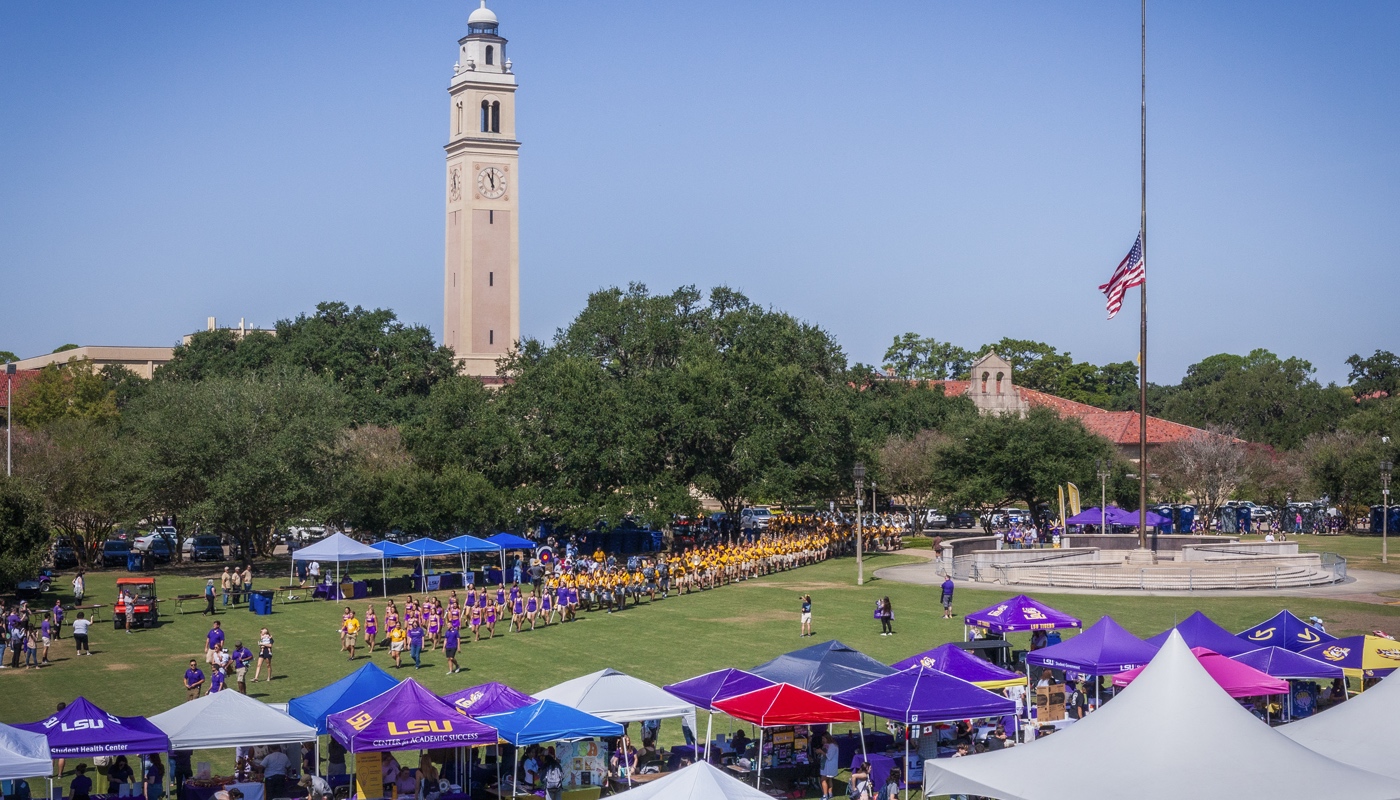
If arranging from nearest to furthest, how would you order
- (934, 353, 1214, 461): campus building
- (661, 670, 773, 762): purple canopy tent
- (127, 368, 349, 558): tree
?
1. (661, 670, 773, 762): purple canopy tent
2. (127, 368, 349, 558): tree
3. (934, 353, 1214, 461): campus building

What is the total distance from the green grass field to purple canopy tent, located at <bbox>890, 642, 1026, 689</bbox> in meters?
4.66

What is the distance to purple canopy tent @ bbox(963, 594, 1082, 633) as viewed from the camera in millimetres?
26750

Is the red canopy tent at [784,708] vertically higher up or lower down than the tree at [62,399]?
lower down

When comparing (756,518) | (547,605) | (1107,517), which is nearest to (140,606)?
(547,605)

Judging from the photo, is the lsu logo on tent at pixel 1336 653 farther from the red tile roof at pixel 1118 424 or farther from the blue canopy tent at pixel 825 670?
the red tile roof at pixel 1118 424

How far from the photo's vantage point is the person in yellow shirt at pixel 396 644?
30.1 metres

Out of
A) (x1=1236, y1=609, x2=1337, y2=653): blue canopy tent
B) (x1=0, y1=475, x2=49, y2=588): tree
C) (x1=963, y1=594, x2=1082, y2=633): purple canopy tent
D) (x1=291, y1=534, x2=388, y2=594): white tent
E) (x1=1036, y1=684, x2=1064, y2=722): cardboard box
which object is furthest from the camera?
(x1=291, y1=534, x2=388, y2=594): white tent

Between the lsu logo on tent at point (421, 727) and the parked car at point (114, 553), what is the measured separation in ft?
134

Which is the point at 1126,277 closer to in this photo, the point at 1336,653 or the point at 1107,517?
the point at 1336,653

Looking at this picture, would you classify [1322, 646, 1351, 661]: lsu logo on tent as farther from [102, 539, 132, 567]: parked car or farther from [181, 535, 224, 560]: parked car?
[102, 539, 132, 567]: parked car

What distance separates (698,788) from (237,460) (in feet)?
126

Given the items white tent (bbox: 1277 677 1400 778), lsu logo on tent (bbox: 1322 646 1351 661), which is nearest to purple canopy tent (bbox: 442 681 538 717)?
white tent (bbox: 1277 677 1400 778)

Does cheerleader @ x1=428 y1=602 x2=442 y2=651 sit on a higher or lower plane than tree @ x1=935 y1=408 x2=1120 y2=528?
lower

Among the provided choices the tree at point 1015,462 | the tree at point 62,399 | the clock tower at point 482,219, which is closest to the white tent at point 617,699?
the tree at point 1015,462
